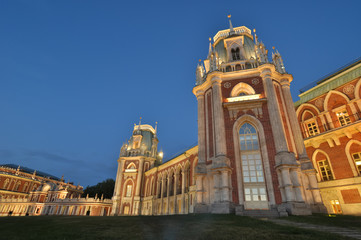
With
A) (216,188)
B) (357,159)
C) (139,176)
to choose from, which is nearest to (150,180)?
(139,176)

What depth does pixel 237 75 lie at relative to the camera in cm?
2253

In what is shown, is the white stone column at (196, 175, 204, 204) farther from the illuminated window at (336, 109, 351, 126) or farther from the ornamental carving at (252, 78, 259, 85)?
the illuminated window at (336, 109, 351, 126)

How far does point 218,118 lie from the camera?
66.0 feet

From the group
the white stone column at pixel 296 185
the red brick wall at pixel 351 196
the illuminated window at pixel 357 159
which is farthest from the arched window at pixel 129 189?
the illuminated window at pixel 357 159

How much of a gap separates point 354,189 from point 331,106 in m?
9.85

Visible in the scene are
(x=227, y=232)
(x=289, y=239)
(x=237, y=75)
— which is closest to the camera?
(x=289, y=239)

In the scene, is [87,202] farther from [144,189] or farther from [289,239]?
[289,239]

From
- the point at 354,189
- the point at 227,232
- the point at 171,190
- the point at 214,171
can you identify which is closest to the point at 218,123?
the point at 214,171

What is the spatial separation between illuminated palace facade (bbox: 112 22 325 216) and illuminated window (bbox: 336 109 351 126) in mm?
7049

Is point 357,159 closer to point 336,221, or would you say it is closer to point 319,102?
point 319,102

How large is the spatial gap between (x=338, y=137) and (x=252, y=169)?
479 inches

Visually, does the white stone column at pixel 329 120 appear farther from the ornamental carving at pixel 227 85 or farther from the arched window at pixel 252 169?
the ornamental carving at pixel 227 85

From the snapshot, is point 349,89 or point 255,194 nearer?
point 255,194

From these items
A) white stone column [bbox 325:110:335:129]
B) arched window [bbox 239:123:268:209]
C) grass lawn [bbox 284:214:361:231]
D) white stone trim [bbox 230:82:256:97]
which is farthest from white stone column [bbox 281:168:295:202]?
white stone column [bbox 325:110:335:129]
